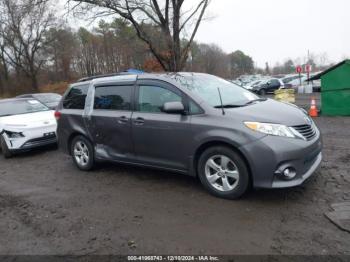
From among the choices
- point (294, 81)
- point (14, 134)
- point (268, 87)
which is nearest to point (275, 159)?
point (14, 134)

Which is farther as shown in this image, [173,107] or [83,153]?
[83,153]

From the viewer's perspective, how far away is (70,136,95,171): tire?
5.74 m

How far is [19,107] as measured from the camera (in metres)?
8.80

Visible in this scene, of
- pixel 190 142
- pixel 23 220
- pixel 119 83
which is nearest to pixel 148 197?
pixel 190 142

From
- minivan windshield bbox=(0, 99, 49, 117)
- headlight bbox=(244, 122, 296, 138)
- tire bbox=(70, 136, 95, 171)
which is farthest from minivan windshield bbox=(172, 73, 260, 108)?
minivan windshield bbox=(0, 99, 49, 117)

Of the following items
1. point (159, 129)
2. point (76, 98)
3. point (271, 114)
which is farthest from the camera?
point (76, 98)

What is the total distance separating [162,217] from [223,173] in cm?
99

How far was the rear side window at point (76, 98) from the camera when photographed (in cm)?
582

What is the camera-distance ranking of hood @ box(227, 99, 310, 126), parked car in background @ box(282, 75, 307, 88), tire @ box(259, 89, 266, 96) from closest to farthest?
hood @ box(227, 99, 310, 126), tire @ box(259, 89, 266, 96), parked car in background @ box(282, 75, 307, 88)

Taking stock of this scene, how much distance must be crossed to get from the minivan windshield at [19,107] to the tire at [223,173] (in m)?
6.48

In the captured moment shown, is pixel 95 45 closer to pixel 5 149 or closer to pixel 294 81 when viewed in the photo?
pixel 294 81

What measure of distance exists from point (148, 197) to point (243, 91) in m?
2.36

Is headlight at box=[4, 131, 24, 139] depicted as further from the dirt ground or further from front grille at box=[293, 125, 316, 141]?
front grille at box=[293, 125, 316, 141]

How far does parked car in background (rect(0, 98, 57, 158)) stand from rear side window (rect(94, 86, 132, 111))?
120 inches
